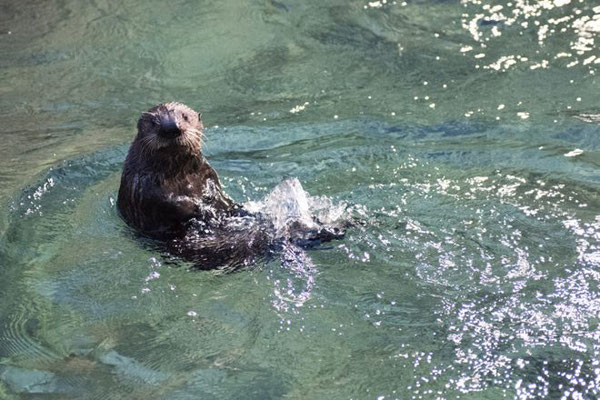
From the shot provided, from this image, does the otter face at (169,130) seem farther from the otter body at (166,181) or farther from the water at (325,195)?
the water at (325,195)

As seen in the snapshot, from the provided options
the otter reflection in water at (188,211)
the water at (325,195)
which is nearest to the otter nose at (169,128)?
the otter reflection in water at (188,211)

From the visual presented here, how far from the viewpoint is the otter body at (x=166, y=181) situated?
540 centimetres

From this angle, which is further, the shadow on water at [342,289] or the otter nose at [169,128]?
the otter nose at [169,128]

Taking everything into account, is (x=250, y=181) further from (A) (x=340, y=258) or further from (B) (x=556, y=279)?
(B) (x=556, y=279)

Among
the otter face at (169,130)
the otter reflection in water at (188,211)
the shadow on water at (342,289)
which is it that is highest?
the otter face at (169,130)

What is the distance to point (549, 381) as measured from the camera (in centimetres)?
423

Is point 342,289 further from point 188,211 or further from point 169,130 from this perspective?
point 169,130

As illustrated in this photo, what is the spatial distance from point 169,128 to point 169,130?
14 millimetres

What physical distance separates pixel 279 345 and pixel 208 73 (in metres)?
4.48

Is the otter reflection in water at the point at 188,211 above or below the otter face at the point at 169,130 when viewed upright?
below

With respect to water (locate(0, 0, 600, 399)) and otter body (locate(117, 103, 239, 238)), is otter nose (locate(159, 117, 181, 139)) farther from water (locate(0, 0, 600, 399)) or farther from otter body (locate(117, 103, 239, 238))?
water (locate(0, 0, 600, 399))

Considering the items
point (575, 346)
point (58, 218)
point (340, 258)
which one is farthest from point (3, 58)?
point (575, 346)

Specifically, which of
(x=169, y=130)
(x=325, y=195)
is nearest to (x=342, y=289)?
(x=325, y=195)

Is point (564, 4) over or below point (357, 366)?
over
